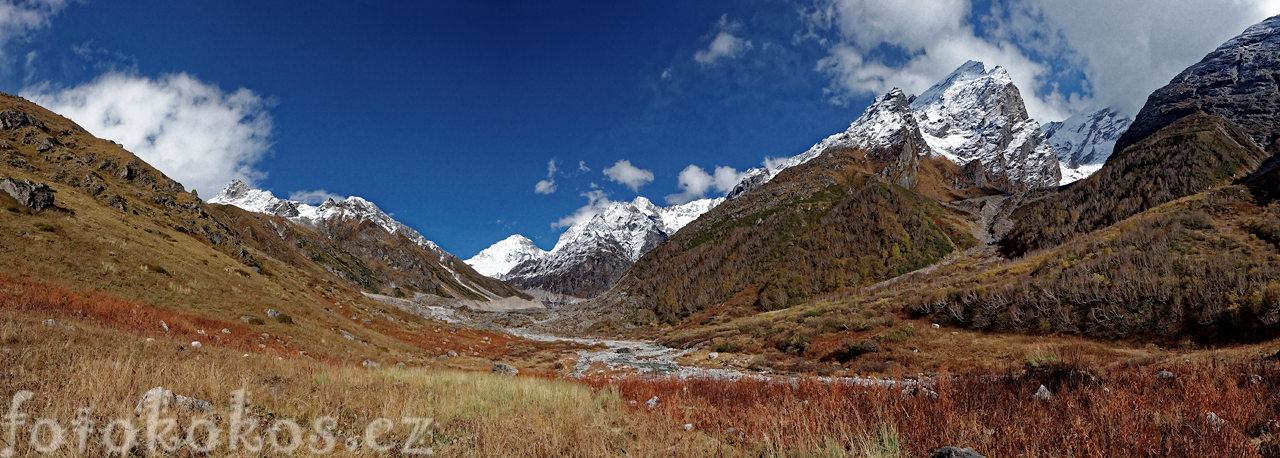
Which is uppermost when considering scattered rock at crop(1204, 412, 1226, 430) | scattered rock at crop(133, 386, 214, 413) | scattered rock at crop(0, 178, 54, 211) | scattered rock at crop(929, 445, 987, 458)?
scattered rock at crop(0, 178, 54, 211)

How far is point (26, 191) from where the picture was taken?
29172mm

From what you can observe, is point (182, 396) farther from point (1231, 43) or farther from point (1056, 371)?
point (1231, 43)

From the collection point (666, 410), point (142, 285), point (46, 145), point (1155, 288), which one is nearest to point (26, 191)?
point (142, 285)

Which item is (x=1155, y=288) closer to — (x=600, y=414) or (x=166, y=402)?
(x=600, y=414)

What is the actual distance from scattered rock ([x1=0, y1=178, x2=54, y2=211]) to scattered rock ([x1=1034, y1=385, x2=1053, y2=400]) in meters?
48.4

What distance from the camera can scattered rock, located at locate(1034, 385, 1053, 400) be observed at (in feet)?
24.0

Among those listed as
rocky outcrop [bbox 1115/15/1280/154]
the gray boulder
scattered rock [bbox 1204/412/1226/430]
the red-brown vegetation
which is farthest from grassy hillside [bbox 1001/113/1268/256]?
rocky outcrop [bbox 1115/15/1280/154]

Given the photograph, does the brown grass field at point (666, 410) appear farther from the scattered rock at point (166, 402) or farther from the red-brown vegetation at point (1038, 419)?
the scattered rock at point (166, 402)

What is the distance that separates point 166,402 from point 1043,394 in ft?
40.4

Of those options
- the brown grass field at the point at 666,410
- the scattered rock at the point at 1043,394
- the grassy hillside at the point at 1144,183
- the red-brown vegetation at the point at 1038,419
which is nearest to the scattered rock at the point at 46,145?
the brown grass field at the point at 666,410

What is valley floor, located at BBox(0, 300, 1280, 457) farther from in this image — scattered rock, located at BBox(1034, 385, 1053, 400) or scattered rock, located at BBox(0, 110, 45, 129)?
scattered rock, located at BBox(0, 110, 45, 129)

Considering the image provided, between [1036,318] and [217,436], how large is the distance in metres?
30.6

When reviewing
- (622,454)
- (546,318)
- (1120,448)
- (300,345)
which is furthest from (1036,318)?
(546,318)

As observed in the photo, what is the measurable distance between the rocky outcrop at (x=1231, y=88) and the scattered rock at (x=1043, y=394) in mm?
177842
